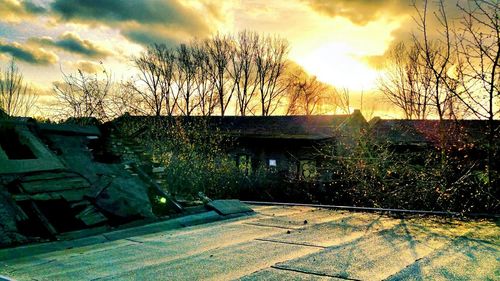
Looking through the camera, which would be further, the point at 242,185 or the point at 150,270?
the point at 242,185

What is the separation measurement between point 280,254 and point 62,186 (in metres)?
4.05

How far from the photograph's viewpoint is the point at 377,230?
296 inches

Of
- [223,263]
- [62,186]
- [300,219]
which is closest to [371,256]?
[223,263]

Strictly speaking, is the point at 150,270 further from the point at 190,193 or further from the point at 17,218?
the point at 190,193

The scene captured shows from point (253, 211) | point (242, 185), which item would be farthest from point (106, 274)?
point (242, 185)

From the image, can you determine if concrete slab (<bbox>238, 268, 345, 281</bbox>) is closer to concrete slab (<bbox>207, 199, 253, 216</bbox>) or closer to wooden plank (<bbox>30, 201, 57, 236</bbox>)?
wooden plank (<bbox>30, 201, 57, 236</bbox>)

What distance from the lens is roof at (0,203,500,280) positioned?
182 inches

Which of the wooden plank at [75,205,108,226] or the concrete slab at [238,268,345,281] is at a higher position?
the wooden plank at [75,205,108,226]

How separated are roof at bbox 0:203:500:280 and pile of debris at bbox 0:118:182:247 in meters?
0.48

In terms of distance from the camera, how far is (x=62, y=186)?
7.23 m

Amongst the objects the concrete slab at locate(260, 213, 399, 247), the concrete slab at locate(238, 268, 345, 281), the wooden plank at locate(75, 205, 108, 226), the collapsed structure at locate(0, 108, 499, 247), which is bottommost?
the concrete slab at locate(260, 213, 399, 247)

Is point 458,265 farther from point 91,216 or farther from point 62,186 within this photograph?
point 62,186

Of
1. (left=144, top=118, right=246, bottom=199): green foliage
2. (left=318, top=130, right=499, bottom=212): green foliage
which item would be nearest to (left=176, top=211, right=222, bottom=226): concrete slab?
(left=318, top=130, right=499, bottom=212): green foliage

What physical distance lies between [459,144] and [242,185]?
7.85m
